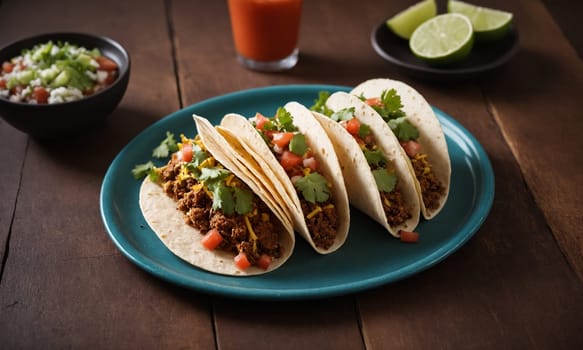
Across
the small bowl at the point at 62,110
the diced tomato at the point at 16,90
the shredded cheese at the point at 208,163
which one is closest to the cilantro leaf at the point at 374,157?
the shredded cheese at the point at 208,163

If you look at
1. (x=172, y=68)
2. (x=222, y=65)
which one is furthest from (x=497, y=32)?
(x=172, y=68)

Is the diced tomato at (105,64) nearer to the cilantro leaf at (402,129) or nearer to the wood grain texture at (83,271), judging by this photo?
the wood grain texture at (83,271)

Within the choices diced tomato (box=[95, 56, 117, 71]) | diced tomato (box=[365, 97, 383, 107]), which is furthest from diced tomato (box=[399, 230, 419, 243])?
diced tomato (box=[95, 56, 117, 71])

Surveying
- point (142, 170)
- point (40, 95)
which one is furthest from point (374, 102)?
point (40, 95)

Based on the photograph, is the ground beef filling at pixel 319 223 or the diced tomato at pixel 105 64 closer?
the ground beef filling at pixel 319 223

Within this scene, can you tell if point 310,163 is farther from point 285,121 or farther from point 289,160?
point 285,121

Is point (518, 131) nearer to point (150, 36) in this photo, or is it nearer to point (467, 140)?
point (467, 140)

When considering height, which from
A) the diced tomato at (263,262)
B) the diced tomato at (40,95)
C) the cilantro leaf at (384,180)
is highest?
the diced tomato at (40,95)
